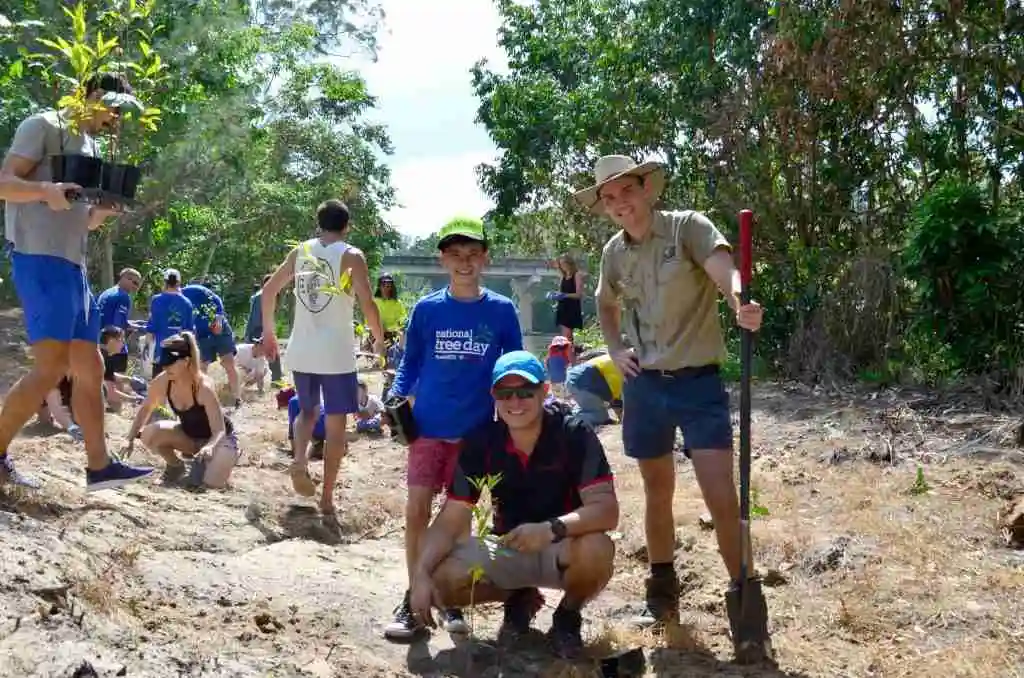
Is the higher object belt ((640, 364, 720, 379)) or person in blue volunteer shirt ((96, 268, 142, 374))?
person in blue volunteer shirt ((96, 268, 142, 374))

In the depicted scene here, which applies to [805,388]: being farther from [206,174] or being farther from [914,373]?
[206,174]

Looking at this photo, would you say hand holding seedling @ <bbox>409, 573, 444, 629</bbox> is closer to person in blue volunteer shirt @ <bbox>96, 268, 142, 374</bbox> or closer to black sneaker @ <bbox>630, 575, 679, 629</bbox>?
black sneaker @ <bbox>630, 575, 679, 629</bbox>

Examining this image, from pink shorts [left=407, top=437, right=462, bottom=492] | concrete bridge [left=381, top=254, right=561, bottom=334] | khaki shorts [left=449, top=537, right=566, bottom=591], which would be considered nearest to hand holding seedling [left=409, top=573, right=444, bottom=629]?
khaki shorts [left=449, top=537, right=566, bottom=591]

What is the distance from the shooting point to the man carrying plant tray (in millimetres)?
5125

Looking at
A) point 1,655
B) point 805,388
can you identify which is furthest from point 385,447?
point 1,655

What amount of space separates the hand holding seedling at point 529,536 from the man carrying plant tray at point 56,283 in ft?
7.31

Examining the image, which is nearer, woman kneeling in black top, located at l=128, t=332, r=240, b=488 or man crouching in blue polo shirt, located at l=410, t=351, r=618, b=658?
man crouching in blue polo shirt, located at l=410, t=351, r=618, b=658

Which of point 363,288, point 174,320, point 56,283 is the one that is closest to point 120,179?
point 56,283

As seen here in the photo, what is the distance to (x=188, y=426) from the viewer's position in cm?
783

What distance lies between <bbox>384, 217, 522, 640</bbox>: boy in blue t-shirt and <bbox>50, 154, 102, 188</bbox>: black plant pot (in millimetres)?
1640

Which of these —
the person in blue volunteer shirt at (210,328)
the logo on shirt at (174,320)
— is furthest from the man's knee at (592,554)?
the person in blue volunteer shirt at (210,328)

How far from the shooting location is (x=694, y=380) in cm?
458

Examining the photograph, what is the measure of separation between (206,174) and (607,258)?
59.8 feet

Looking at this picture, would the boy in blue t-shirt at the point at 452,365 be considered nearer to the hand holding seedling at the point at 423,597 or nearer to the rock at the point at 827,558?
the hand holding seedling at the point at 423,597
